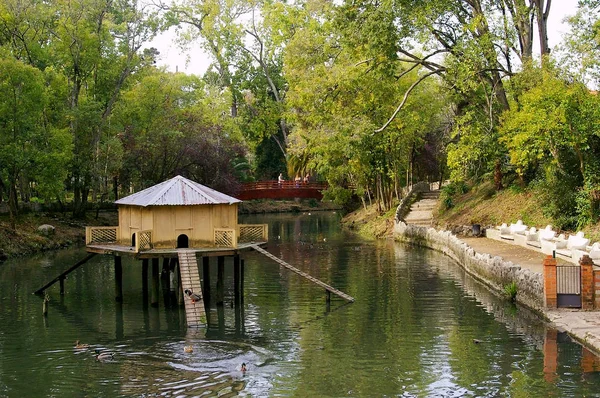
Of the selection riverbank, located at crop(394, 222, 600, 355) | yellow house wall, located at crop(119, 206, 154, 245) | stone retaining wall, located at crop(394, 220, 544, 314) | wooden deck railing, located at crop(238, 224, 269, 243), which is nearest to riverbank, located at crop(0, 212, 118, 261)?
yellow house wall, located at crop(119, 206, 154, 245)

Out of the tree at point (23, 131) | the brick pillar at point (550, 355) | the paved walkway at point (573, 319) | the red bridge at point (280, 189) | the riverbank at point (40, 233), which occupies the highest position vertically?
the tree at point (23, 131)

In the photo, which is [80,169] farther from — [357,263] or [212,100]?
[212,100]

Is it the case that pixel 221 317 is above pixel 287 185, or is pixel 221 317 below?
below

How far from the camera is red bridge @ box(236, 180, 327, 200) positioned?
76.4 metres

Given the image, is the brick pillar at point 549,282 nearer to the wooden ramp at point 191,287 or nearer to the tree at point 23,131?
the wooden ramp at point 191,287

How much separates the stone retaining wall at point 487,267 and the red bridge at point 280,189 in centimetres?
2726

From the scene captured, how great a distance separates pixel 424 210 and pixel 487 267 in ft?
88.3

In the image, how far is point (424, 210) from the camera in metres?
59.2

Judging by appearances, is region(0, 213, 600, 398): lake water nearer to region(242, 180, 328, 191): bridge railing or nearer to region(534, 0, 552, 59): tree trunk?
region(534, 0, 552, 59): tree trunk

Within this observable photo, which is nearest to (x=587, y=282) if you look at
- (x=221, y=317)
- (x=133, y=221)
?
(x=221, y=317)

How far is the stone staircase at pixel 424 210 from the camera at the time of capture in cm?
5624

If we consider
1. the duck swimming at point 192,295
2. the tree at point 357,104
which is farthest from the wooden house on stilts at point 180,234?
the tree at point 357,104

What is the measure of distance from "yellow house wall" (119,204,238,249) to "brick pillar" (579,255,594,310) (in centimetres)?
1252

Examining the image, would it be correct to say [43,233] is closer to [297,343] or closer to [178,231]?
[178,231]
